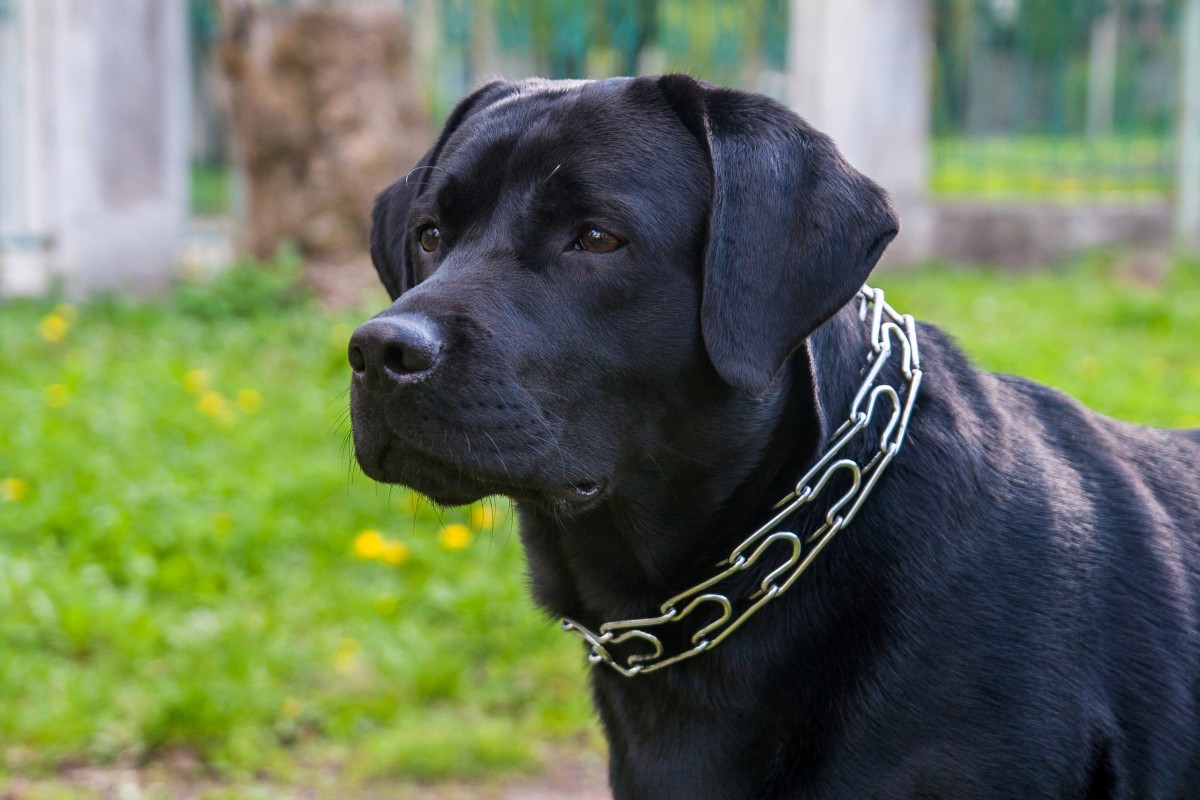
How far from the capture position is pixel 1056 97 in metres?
9.88

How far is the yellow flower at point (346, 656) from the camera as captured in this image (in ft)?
12.2

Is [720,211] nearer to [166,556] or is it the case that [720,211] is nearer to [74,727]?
[74,727]

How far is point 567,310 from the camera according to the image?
2.22 metres

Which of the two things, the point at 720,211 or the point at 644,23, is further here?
the point at 644,23

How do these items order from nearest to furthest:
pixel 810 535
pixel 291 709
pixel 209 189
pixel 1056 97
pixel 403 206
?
pixel 810 535
pixel 403 206
pixel 291 709
pixel 1056 97
pixel 209 189

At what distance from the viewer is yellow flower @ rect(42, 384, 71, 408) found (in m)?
5.21

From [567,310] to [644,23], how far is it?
7957 millimetres

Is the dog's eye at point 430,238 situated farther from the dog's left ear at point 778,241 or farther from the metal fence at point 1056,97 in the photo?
the metal fence at point 1056,97

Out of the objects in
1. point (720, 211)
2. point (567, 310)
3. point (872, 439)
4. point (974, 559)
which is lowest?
point (974, 559)

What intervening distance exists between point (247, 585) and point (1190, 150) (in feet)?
26.5

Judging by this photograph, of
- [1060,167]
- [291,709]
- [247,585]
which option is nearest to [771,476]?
[291,709]

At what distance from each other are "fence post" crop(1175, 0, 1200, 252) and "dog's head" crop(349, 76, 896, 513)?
8.24 m

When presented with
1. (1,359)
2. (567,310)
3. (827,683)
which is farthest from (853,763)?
(1,359)

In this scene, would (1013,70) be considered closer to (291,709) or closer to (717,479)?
(291,709)
